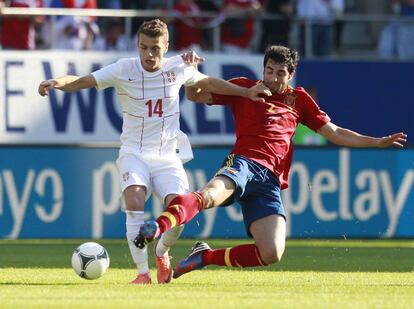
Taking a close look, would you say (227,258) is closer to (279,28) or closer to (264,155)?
(264,155)

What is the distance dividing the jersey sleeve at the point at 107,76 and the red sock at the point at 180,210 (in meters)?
1.23

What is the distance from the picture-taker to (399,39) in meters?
20.9

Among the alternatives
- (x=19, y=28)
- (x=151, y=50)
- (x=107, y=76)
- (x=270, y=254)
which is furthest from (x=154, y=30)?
(x=19, y=28)

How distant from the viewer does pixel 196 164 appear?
16.6 metres

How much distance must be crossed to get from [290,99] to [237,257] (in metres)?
1.42

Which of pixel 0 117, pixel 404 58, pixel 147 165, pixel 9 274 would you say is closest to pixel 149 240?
pixel 147 165

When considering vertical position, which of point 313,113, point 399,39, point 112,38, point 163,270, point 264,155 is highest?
point 313,113

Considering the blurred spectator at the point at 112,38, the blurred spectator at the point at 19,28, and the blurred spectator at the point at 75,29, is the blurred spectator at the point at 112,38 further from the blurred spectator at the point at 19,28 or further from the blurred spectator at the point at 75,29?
the blurred spectator at the point at 19,28

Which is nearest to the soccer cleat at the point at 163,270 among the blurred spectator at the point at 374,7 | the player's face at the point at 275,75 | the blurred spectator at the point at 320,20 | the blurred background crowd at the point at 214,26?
the player's face at the point at 275,75

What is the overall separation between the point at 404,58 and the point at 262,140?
1133cm

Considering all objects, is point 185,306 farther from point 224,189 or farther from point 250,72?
point 250,72

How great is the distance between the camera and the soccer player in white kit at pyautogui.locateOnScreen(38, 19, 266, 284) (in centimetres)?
995

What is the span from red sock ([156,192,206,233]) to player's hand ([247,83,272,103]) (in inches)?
43.0

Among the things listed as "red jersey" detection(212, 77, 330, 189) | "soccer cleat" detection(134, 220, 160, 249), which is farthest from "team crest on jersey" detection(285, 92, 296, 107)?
"soccer cleat" detection(134, 220, 160, 249)
